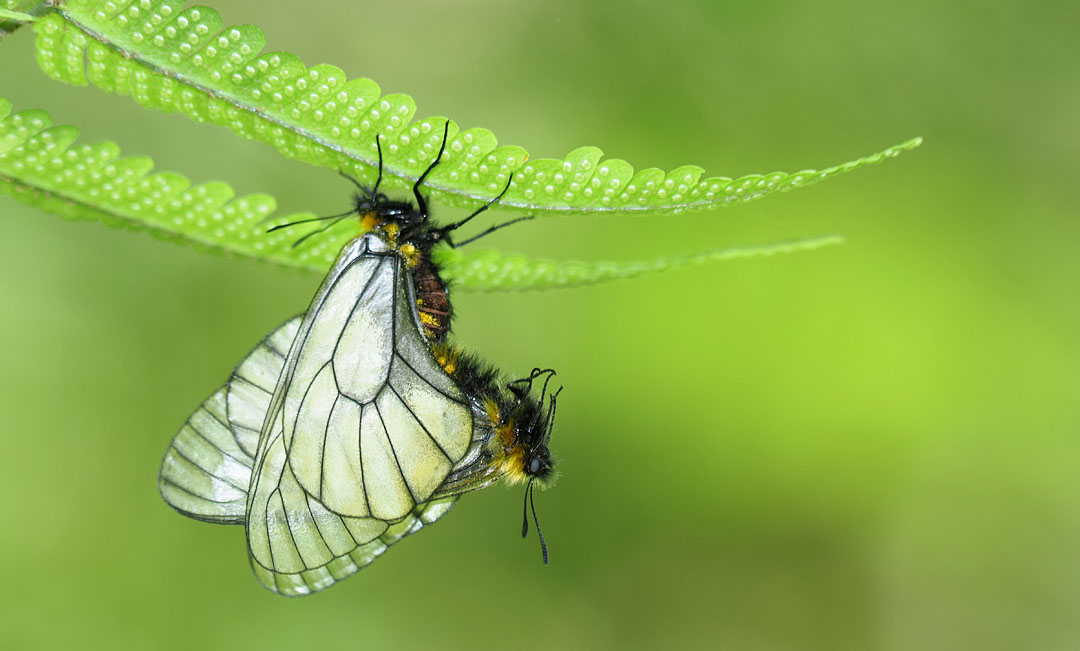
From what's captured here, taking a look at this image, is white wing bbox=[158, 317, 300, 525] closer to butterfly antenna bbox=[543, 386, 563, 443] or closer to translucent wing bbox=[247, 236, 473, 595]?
translucent wing bbox=[247, 236, 473, 595]

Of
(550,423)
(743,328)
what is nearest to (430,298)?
(550,423)

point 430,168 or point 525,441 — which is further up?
point 430,168

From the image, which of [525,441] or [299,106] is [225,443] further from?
[299,106]

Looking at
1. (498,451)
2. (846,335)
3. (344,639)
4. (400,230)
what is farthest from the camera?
(846,335)

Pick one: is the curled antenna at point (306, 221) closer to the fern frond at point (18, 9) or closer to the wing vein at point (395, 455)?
the wing vein at point (395, 455)

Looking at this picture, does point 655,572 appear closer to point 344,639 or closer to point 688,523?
point 688,523

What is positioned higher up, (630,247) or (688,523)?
(630,247)

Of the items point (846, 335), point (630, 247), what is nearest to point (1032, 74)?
point (846, 335)
